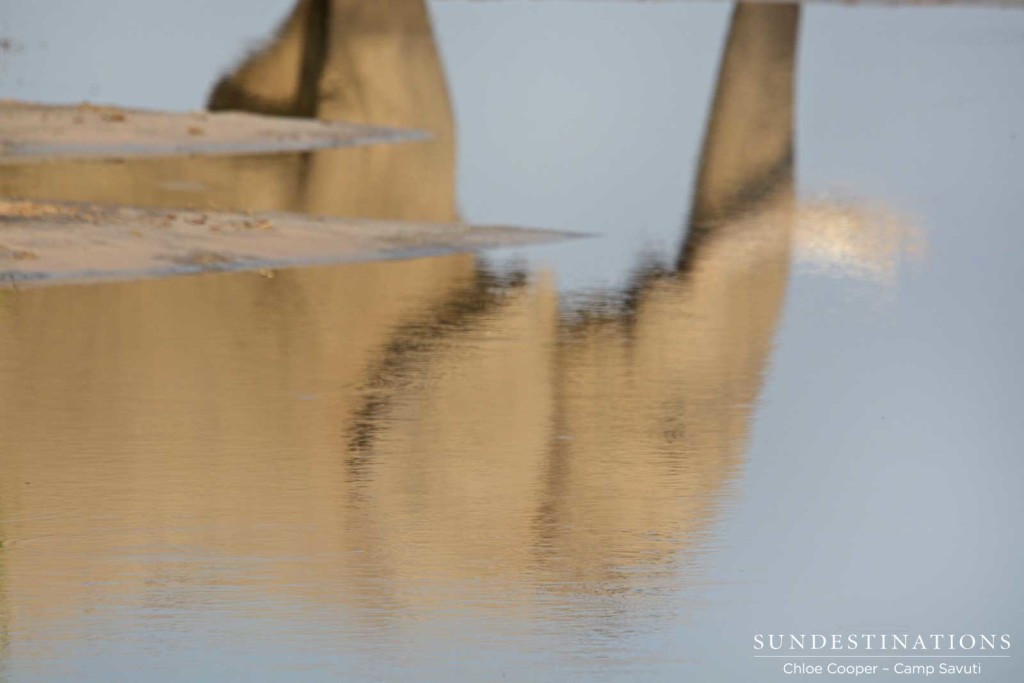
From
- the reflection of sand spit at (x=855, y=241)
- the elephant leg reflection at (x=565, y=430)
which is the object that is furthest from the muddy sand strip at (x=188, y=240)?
Result: the reflection of sand spit at (x=855, y=241)

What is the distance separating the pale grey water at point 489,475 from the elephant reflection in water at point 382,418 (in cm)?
2

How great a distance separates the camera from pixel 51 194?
1681 centimetres

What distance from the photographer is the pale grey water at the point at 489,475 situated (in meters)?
7.37

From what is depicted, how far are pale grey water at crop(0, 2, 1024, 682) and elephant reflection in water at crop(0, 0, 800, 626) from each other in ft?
0.08

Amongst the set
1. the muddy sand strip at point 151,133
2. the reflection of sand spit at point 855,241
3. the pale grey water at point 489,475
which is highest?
the muddy sand strip at point 151,133

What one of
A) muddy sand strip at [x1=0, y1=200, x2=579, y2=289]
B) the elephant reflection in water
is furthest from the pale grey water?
muddy sand strip at [x1=0, y1=200, x2=579, y2=289]

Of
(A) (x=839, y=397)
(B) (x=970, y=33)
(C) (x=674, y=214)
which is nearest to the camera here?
(A) (x=839, y=397)

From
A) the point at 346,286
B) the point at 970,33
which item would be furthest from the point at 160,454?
the point at 970,33

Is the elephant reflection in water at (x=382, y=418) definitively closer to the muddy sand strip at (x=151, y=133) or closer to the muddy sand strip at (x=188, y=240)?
the muddy sand strip at (x=188, y=240)

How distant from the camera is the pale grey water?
737cm

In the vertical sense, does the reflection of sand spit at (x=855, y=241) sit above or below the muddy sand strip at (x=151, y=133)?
below

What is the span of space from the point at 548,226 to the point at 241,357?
Answer: 613 cm

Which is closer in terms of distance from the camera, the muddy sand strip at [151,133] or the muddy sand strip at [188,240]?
the muddy sand strip at [188,240]

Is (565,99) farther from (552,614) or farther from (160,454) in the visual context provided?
(552,614)
